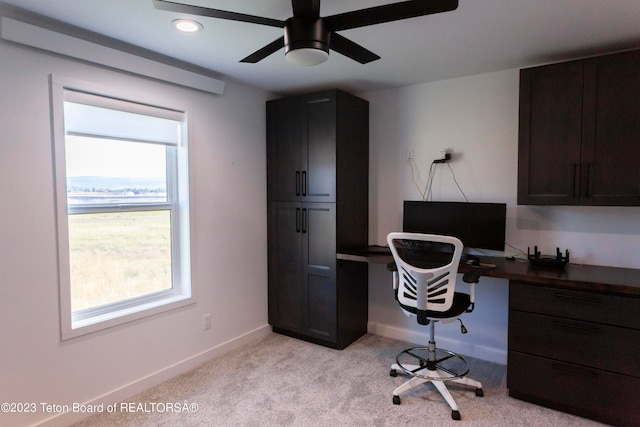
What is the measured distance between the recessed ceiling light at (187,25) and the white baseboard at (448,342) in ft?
9.53

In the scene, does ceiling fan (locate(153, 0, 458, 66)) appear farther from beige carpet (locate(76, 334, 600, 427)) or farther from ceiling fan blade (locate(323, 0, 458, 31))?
beige carpet (locate(76, 334, 600, 427))

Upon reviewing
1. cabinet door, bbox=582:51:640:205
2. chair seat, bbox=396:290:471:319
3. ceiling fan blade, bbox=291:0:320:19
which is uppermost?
ceiling fan blade, bbox=291:0:320:19

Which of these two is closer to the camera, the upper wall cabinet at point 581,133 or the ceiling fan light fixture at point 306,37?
the ceiling fan light fixture at point 306,37

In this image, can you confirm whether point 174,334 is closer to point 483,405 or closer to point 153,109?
point 153,109

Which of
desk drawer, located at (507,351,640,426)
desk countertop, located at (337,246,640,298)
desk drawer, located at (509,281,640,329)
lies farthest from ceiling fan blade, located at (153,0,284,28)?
desk drawer, located at (507,351,640,426)

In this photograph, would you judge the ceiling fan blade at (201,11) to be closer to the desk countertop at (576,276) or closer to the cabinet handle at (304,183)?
the cabinet handle at (304,183)

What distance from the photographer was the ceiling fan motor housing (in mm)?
1673

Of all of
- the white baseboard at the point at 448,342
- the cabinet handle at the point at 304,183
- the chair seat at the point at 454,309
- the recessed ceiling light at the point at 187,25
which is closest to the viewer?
the recessed ceiling light at the point at 187,25

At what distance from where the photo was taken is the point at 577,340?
2252 mm

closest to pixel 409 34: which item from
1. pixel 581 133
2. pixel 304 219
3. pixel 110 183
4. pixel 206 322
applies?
pixel 581 133

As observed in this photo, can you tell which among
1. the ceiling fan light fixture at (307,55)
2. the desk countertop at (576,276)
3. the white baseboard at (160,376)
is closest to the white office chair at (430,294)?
the desk countertop at (576,276)

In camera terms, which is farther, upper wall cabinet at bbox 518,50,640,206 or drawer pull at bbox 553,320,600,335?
upper wall cabinet at bbox 518,50,640,206

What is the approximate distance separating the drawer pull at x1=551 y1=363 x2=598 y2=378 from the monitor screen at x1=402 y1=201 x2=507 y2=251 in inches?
33.2

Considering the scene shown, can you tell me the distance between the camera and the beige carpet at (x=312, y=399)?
2273mm
